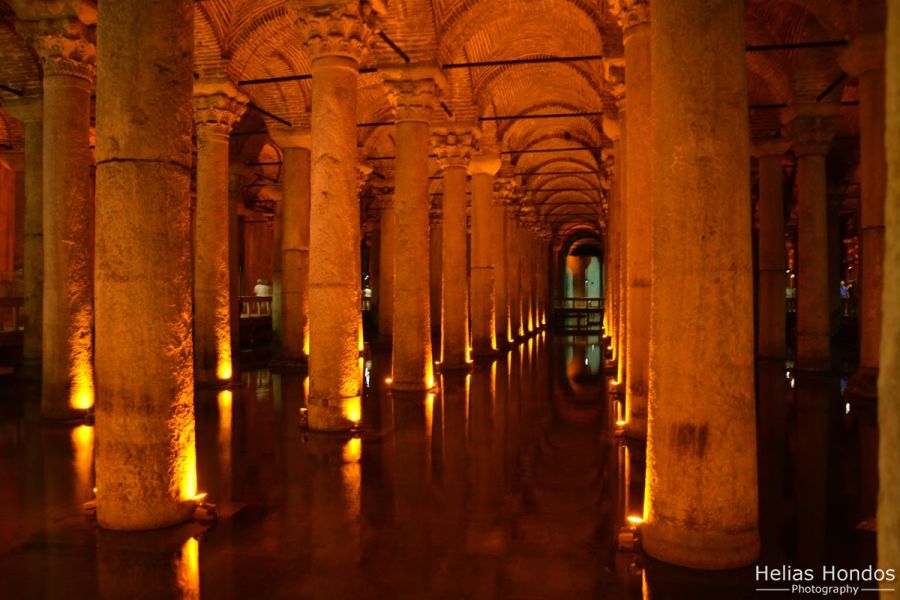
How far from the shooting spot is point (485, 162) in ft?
56.9

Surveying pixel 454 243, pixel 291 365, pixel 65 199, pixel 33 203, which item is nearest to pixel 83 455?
pixel 65 199

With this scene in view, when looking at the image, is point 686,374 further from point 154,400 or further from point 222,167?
point 222,167

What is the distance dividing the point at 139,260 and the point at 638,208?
210 inches

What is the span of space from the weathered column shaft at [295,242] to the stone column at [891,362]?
44.4ft

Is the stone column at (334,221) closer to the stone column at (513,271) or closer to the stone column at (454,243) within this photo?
the stone column at (454,243)

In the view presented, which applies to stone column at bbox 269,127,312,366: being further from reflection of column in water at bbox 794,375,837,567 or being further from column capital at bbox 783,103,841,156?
column capital at bbox 783,103,841,156

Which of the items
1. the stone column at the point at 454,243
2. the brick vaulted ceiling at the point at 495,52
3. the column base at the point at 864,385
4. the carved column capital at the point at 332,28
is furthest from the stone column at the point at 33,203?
the column base at the point at 864,385

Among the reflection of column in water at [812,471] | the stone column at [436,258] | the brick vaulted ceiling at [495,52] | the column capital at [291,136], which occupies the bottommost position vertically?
the reflection of column in water at [812,471]

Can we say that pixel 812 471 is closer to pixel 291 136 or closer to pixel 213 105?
pixel 213 105

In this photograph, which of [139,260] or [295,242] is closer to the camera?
[139,260]

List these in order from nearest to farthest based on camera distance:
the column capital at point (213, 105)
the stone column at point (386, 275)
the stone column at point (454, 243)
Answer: the column capital at point (213, 105)
the stone column at point (454, 243)
the stone column at point (386, 275)

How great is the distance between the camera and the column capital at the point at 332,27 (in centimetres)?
830

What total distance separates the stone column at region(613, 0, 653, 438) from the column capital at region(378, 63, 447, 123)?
4216 millimetres

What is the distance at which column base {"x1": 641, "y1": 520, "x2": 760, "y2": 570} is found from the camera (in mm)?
4027
